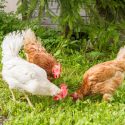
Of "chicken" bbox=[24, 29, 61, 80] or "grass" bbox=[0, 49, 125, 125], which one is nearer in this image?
"grass" bbox=[0, 49, 125, 125]

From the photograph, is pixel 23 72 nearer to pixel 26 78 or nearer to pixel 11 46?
pixel 26 78

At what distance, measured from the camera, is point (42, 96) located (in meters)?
5.48

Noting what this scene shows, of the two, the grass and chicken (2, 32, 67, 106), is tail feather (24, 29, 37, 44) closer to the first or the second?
the grass

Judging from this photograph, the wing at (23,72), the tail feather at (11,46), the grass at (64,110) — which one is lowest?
the grass at (64,110)

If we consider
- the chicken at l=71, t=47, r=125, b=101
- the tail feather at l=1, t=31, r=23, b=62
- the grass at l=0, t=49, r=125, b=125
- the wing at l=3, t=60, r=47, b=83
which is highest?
the tail feather at l=1, t=31, r=23, b=62

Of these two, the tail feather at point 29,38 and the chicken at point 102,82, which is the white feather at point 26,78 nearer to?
the chicken at point 102,82

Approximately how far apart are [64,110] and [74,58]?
9.18 feet

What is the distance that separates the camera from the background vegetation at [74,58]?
4609 millimetres

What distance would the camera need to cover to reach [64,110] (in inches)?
198

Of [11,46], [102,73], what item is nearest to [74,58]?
[11,46]

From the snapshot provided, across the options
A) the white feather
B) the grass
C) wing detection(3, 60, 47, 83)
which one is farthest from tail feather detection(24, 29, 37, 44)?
wing detection(3, 60, 47, 83)

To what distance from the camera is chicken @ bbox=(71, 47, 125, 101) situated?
17.3ft

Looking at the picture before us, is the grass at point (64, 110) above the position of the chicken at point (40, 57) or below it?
below

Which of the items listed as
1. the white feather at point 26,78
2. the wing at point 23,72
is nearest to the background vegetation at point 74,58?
the white feather at point 26,78
